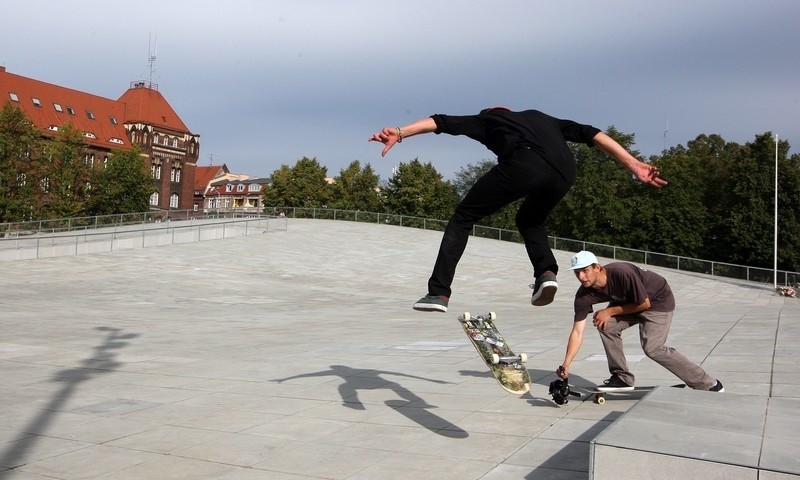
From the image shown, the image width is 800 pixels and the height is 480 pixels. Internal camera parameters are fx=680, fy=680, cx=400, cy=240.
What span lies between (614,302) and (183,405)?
4212mm

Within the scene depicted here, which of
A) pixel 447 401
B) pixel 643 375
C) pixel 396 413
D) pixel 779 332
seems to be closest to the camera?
pixel 396 413

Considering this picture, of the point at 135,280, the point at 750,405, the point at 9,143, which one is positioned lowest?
the point at 135,280

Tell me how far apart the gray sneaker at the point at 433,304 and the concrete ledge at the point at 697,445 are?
136 cm


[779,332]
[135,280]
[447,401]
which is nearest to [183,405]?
[447,401]

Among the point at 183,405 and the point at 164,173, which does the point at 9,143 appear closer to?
the point at 164,173

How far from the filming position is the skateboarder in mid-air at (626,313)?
5.98m

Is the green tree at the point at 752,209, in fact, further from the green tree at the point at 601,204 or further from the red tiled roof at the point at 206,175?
the red tiled roof at the point at 206,175

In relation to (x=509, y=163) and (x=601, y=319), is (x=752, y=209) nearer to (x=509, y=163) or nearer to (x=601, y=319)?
(x=601, y=319)

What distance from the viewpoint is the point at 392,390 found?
280 inches

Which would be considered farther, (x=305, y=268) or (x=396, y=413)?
(x=305, y=268)

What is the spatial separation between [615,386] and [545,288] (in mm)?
1821

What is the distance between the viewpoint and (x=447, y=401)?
643 cm

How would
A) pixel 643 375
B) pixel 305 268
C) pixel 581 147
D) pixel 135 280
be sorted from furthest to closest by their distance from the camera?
pixel 581 147, pixel 305 268, pixel 135 280, pixel 643 375

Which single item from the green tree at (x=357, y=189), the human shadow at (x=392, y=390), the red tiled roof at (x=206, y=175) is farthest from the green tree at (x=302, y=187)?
the human shadow at (x=392, y=390)
